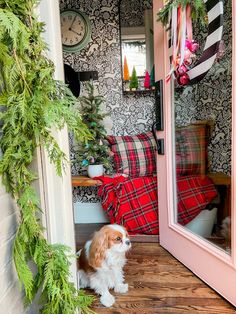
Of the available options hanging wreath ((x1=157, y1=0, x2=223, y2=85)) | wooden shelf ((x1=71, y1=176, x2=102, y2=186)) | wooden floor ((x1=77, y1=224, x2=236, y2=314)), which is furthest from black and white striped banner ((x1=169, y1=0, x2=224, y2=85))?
wooden floor ((x1=77, y1=224, x2=236, y2=314))

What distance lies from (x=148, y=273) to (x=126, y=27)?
240cm

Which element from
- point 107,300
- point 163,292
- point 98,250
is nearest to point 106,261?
point 98,250

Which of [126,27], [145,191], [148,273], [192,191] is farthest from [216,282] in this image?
[126,27]

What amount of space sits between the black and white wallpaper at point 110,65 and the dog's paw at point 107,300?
1.48 metres

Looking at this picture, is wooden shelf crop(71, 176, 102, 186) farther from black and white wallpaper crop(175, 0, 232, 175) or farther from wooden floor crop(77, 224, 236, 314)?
black and white wallpaper crop(175, 0, 232, 175)

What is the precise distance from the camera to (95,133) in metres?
2.40

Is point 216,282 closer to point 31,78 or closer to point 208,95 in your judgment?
point 208,95

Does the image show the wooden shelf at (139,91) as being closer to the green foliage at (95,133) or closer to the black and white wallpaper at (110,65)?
the black and white wallpaper at (110,65)

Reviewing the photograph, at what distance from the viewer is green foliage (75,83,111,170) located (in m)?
2.41

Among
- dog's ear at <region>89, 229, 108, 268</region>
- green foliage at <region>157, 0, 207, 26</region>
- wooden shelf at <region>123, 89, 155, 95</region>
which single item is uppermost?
green foliage at <region>157, 0, 207, 26</region>

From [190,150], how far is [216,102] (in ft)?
1.52

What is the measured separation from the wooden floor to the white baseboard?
89cm

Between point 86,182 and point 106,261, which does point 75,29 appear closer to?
point 86,182

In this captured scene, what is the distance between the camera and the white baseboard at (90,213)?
9.26ft
